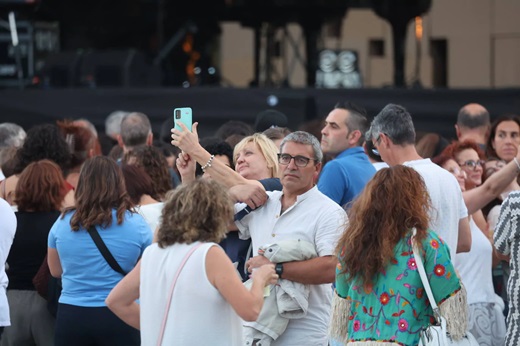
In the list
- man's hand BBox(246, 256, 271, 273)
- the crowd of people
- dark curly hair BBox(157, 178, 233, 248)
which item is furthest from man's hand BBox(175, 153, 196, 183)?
dark curly hair BBox(157, 178, 233, 248)

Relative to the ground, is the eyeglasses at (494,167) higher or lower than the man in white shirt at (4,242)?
higher

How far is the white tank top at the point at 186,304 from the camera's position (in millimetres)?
4031

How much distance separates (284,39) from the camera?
20625mm

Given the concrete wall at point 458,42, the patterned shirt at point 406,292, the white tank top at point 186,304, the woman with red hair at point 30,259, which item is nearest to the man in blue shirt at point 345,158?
the patterned shirt at point 406,292

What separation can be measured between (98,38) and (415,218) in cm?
1527

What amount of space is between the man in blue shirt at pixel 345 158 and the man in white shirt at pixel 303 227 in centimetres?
83

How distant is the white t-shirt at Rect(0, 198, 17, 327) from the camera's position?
5848 millimetres

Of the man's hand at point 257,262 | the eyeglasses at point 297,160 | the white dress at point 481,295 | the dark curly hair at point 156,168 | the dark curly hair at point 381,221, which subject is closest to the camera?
the dark curly hair at point 381,221

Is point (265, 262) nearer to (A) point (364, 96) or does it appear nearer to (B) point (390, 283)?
(B) point (390, 283)

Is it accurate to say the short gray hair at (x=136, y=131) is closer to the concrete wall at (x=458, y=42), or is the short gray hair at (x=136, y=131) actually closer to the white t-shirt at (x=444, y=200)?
the white t-shirt at (x=444, y=200)

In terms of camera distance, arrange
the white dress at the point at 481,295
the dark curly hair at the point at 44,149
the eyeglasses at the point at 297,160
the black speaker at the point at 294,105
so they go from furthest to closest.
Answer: the black speaker at the point at 294,105
the dark curly hair at the point at 44,149
the white dress at the point at 481,295
the eyeglasses at the point at 297,160

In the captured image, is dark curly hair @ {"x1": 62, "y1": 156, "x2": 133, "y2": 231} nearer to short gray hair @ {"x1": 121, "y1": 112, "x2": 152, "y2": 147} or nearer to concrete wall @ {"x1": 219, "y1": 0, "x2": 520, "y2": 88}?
short gray hair @ {"x1": 121, "y1": 112, "x2": 152, "y2": 147}

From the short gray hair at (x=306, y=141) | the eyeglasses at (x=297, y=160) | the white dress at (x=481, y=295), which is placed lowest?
the white dress at (x=481, y=295)

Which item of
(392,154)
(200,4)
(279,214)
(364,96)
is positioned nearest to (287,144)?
(279,214)
